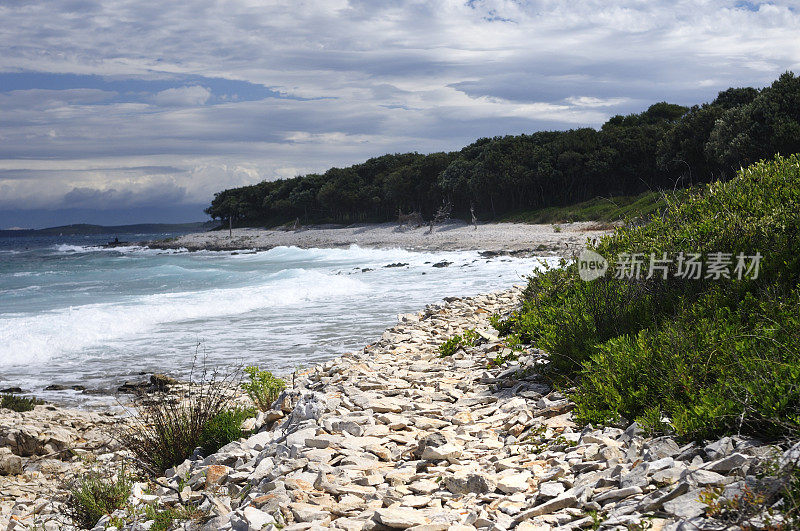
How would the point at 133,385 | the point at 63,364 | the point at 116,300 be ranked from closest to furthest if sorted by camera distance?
the point at 133,385, the point at 63,364, the point at 116,300

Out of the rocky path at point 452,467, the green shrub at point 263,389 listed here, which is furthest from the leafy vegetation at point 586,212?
the rocky path at point 452,467

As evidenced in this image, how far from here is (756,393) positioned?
4359mm

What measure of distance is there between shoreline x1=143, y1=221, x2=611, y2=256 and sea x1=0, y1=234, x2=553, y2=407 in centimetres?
637

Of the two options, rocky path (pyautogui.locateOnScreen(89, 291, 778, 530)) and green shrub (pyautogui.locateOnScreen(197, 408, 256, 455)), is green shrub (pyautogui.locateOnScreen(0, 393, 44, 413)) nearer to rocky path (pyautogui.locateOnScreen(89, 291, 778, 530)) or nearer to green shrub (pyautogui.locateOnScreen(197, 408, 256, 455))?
green shrub (pyautogui.locateOnScreen(197, 408, 256, 455))

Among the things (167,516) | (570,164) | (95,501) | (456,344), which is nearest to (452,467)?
(167,516)

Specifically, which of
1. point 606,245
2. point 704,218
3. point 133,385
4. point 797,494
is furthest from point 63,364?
point 797,494

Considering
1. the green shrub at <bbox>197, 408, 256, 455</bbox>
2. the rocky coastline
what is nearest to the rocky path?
the rocky coastline

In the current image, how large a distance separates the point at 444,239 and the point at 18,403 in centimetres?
4629

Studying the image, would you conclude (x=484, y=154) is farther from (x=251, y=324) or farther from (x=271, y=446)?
(x=271, y=446)

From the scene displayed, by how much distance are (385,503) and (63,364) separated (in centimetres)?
1383

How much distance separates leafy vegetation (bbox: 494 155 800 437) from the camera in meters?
4.55

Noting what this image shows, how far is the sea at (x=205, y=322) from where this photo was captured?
13.7 metres

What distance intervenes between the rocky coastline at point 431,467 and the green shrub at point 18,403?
2281 millimetres

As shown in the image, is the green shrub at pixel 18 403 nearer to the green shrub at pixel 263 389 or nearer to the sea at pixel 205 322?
the sea at pixel 205 322
